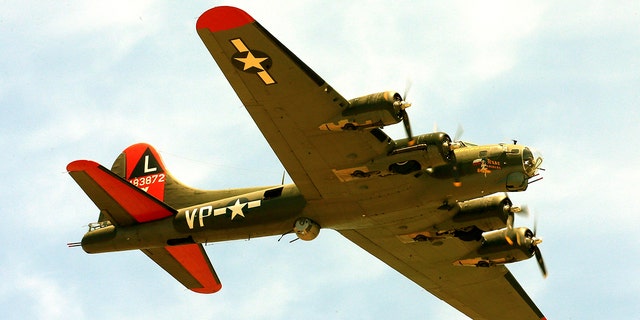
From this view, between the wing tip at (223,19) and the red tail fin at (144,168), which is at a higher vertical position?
the wing tip at (223,19)

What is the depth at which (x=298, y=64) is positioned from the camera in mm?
30609

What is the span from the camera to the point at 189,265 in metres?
38.7

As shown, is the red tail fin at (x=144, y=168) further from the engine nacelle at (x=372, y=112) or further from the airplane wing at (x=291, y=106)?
the engine nacelle at (x=372, y=112)

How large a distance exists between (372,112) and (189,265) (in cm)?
1147

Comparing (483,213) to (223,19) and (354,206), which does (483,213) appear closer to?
(354,206)

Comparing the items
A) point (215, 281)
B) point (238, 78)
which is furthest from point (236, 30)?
point (215, 281)

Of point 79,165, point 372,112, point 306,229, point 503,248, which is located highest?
point 372,112

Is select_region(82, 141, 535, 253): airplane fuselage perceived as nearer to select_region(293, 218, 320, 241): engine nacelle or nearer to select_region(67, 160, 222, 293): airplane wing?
select_region(293, 218, 320, 241): engine nacelle

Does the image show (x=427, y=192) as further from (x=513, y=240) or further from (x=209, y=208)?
(x=209, y=208)

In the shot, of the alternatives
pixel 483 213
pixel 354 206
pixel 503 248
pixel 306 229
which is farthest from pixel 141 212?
pixel 503 248

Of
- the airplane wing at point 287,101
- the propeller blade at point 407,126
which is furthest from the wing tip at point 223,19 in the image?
the propeller blade at point 407,126

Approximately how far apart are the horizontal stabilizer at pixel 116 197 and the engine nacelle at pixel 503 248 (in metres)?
11.2

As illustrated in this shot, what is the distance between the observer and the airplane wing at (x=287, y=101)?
30.2 meters

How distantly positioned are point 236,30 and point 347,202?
7381 mm
